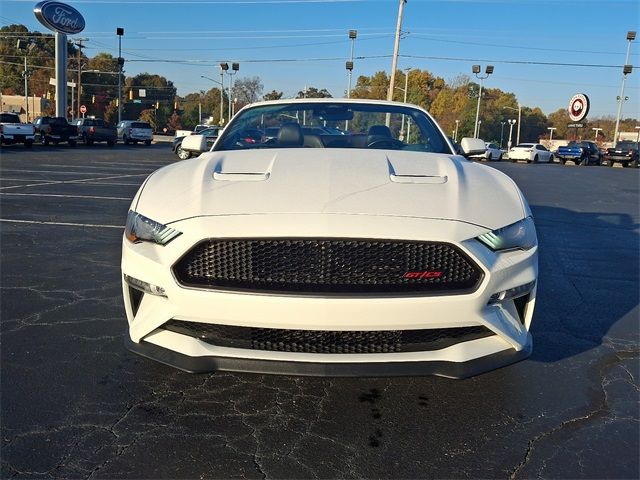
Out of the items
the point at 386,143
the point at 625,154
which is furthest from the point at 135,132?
the point at 386,143

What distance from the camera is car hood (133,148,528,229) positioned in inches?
98.2

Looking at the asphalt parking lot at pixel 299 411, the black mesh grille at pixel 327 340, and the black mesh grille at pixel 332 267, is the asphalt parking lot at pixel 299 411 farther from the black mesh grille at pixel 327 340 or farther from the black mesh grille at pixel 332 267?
the black mesh grille at pixel 332 267

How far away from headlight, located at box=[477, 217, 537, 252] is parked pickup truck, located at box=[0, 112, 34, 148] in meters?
28.6

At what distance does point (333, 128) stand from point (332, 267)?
2199 mm

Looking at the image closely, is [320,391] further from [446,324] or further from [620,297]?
[620,297]

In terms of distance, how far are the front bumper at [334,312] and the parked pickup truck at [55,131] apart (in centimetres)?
3173

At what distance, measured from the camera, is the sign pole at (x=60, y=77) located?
3541cm

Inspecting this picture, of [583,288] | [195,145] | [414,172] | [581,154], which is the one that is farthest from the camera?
[581,154]

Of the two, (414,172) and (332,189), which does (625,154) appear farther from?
(332,189)

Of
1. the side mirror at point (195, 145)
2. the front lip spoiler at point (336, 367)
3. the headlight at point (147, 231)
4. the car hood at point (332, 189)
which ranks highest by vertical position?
the side mirror at point (195, 145)

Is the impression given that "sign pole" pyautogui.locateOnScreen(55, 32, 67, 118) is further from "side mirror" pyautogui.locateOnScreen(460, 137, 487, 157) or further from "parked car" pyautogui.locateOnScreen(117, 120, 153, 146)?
"side mirror" pyautogui.locateOnScreen(460, 137, 487, 157)

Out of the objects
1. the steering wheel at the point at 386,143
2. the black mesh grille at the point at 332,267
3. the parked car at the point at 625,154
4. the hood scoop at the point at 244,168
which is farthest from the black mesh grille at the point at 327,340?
the parked car at the point at 625,154

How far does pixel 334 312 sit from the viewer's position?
2.25m

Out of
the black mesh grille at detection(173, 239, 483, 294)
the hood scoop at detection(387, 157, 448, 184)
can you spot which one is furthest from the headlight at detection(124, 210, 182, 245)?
the hood scoop at detection(387, 157, 448, 184)
